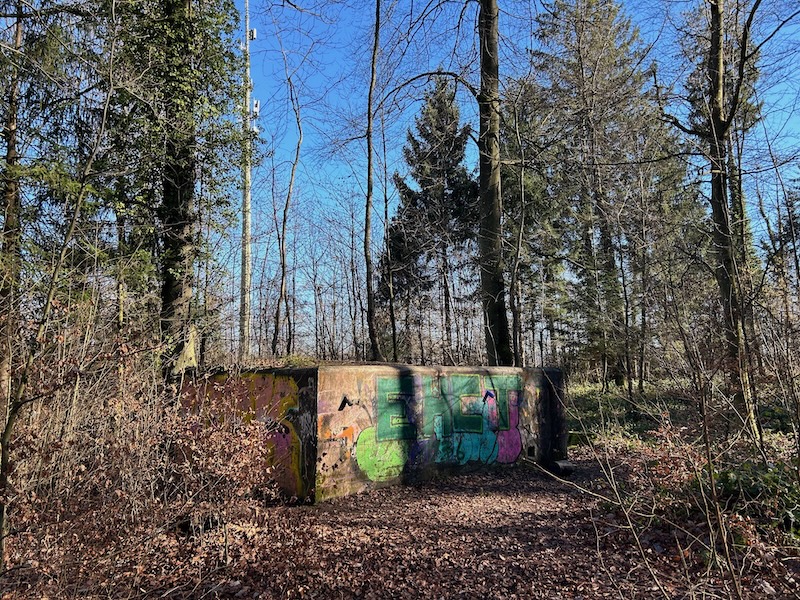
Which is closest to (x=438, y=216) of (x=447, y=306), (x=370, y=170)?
(x=447, y=306)

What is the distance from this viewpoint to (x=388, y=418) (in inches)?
300

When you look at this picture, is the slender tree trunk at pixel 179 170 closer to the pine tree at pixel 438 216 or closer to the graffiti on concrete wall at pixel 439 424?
the graffiti on concrete wall at pixel 439 424

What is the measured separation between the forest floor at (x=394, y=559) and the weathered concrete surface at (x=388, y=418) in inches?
32.4

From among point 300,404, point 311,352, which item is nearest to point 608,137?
point 300,404

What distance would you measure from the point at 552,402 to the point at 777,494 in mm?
5166

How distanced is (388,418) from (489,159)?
592cm

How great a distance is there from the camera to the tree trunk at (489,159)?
1059cm

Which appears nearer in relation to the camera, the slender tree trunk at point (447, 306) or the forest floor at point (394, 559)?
the forest floor at point (394, 559)

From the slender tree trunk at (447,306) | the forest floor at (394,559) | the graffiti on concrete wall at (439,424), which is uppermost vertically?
the slender tree trunk at (447,306)

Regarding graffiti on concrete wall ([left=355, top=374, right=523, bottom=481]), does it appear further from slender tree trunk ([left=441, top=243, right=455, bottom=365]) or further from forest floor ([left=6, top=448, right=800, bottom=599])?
slender tree trunk ([left=441, top=243, right=455, bottom=365])

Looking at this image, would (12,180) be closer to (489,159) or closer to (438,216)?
(489,159)

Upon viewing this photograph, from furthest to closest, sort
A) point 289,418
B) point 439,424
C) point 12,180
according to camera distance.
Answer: point 439,424, point 12,180, point 289,418

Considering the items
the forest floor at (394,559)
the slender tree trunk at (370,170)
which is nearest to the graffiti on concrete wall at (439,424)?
the forest floor at (394,559)

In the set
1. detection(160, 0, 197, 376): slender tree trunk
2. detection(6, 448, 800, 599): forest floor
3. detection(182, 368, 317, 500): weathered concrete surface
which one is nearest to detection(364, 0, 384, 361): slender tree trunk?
detection(160, 0, 197, 376): slender tree trunk
